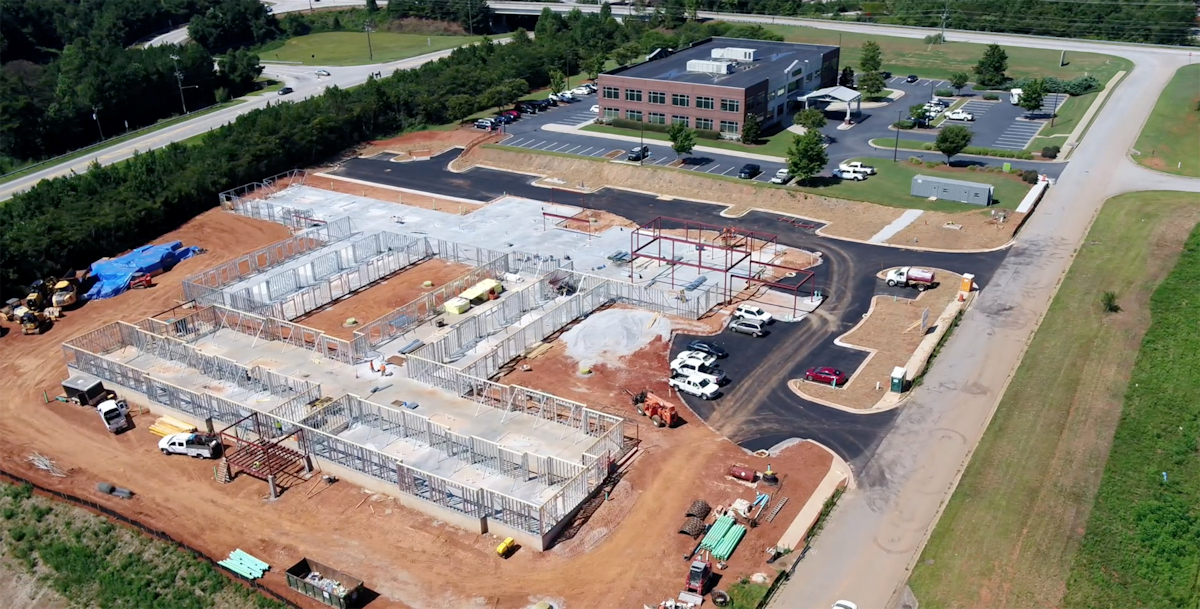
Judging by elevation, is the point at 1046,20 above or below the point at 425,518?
above

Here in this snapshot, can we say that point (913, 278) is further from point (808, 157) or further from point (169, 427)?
point (169, 427)

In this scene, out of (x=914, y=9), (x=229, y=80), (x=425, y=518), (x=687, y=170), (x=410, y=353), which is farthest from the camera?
(x=914, y=9)

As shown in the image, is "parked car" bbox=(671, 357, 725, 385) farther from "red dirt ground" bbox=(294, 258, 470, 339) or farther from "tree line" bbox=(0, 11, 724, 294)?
"tree line" bbox=(0, 11, 724, 294)

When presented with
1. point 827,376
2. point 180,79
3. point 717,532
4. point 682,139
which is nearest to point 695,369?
point 827,376

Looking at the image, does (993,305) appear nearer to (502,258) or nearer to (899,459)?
(899,459)

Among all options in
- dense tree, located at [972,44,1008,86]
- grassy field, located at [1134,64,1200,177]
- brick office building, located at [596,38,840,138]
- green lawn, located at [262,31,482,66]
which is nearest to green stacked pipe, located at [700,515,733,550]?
brick office building, located at [596,38,840,138]

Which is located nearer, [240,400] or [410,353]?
[240,400]

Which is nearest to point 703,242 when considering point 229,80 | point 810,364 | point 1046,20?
point 810,364
